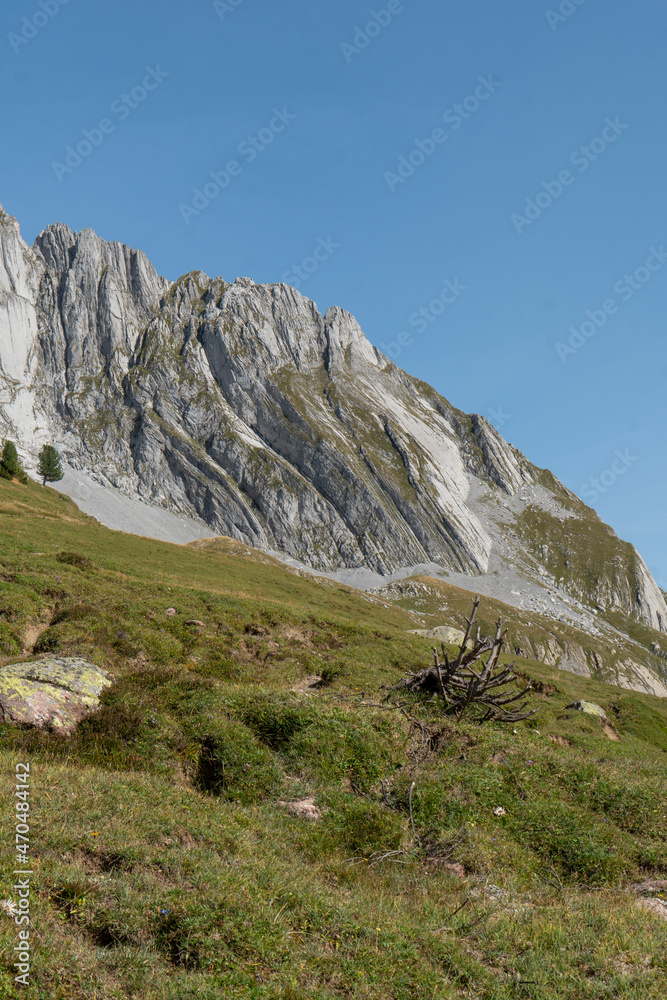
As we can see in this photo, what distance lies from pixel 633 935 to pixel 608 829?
4.59 m

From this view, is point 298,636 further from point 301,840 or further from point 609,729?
point 301,840

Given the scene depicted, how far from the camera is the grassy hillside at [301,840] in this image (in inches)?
305

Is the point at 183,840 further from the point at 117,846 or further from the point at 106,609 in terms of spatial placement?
the point at 106,609

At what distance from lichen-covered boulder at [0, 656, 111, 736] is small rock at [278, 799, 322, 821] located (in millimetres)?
6331

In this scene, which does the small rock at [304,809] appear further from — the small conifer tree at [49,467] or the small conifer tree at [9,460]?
the small conifer tree at [49,467]

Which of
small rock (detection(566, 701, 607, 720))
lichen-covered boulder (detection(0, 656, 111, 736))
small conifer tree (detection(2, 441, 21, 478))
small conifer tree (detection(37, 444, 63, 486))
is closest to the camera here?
lichen-covered boulder (detection(0, 656, 111, 736))

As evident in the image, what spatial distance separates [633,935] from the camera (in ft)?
29.5

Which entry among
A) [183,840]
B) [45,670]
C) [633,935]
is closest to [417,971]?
[633,935]

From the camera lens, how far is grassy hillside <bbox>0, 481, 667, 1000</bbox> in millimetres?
7758

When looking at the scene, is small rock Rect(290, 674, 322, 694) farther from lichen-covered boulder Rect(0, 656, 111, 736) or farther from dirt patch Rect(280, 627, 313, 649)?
lichen-covered boulder Rect(0, 656, 111, 736)

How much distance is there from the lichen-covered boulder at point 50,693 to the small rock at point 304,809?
20.8ft

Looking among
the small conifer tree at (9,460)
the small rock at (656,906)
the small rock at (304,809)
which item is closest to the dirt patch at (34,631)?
the small rock at (304,809)

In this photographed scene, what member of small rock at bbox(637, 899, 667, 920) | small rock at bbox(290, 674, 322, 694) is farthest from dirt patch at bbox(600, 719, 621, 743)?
small rock at bbox(637, 899, 667, 920)

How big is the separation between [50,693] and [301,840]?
8.24 meters
